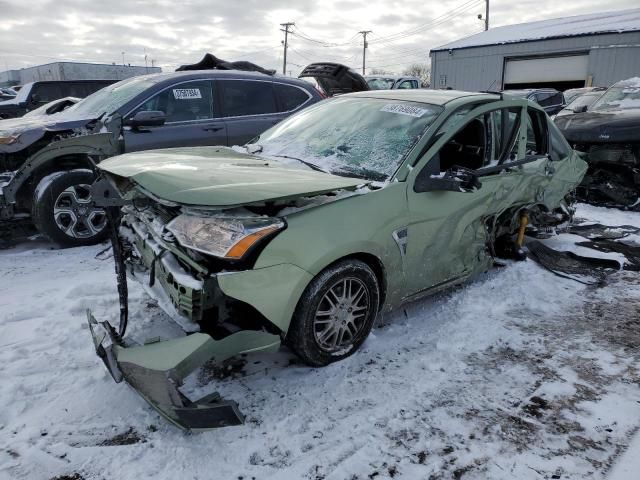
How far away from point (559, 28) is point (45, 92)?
29.1 metres

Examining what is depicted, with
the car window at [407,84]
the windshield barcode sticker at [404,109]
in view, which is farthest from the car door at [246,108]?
the car window at [407,84]

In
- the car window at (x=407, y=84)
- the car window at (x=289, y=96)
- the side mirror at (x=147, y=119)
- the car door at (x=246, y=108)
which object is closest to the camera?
the side mirror at (x=147, y=119)

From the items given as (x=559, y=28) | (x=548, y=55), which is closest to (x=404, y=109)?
(x=548, y=55)

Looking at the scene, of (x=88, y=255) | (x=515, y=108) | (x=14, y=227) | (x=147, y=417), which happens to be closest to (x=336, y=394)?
(x=147, y=417)

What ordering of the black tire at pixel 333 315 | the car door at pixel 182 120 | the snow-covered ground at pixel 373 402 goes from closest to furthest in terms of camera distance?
1. the snow-covered ground at pixel 373 402
2. the black tire at pixel 333 315
3. the car door at pixel 182 120

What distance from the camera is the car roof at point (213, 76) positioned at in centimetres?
594

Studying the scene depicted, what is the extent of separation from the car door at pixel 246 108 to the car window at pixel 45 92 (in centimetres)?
690

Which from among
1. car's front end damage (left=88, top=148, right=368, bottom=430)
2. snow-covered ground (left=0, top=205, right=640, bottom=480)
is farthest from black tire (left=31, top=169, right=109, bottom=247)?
car's front end damage (left=88, top=148, right=368, bottom=430)

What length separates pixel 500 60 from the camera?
3022 centimetres

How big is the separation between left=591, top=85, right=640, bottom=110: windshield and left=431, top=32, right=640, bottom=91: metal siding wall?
19.9 metres

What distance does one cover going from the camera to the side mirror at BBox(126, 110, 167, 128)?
206 inches

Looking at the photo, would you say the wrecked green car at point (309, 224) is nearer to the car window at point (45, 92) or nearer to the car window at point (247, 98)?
the car window at point (247, 98)

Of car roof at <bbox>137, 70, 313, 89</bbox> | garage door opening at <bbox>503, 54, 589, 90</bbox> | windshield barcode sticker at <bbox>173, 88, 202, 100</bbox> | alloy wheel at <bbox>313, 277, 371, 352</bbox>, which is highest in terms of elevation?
Result: garage door opening at <bbox>503, 54, 589, 90</bbox>

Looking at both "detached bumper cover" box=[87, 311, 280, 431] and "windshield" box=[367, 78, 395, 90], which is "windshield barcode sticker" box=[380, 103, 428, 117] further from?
"windshield" box=[367, 78, 395, 90]
